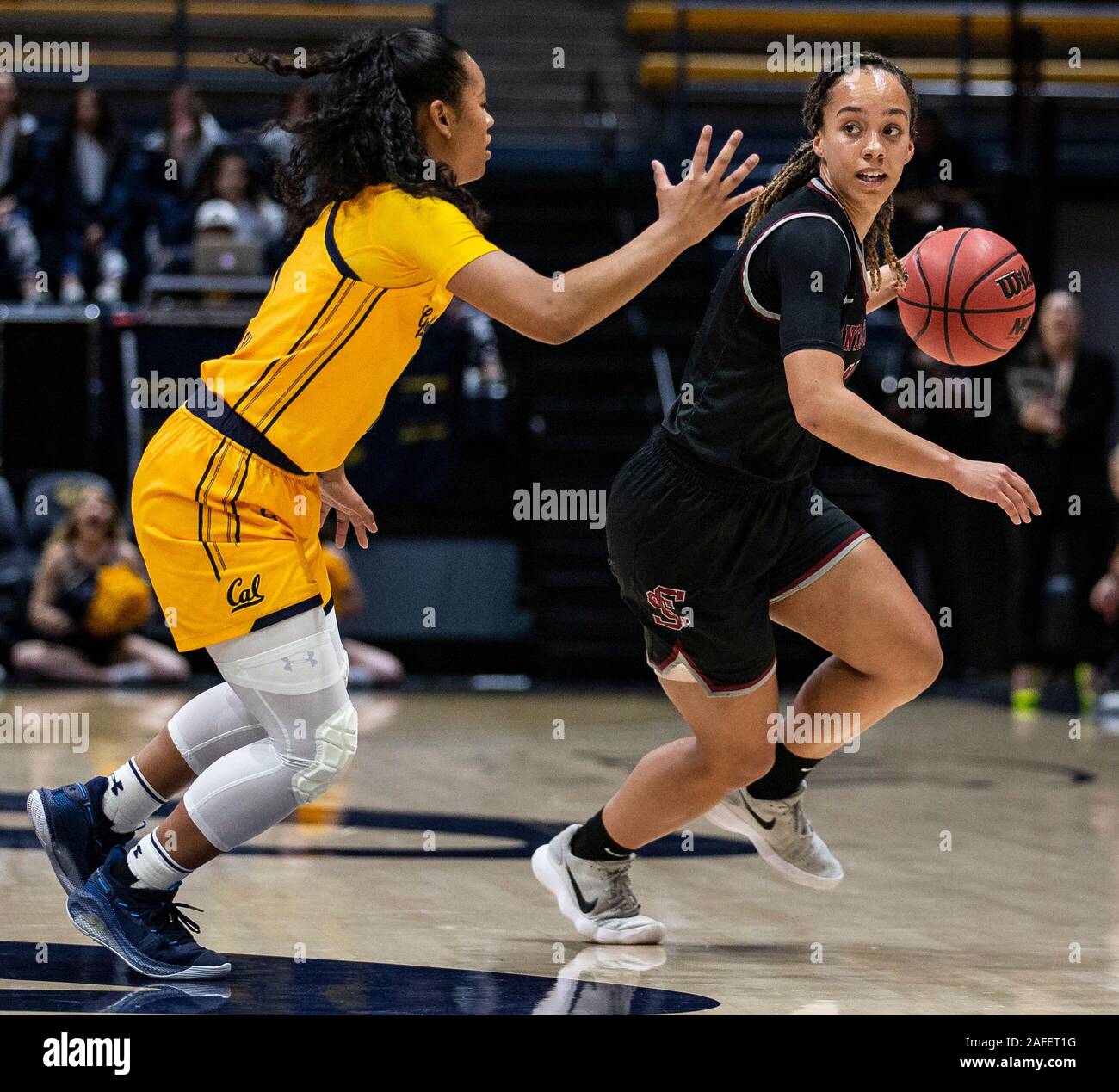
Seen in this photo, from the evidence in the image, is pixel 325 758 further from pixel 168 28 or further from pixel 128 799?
pixel 168 28

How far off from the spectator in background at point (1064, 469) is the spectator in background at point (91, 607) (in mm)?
4638

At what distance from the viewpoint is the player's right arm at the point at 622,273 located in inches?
116

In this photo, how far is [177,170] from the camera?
11.1 metres

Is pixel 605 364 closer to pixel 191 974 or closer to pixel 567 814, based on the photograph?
pixel 567 814

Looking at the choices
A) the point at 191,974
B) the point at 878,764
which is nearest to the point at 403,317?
the point at 191,974

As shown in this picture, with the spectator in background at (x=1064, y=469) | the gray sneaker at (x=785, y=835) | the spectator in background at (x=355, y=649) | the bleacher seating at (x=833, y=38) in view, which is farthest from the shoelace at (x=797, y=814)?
the bleacher seating at (x=833, y=38)

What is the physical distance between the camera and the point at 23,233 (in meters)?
11.0

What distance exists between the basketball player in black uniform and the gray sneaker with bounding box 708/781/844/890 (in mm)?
86

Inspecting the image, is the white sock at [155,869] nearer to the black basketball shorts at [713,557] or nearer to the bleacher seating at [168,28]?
the black basketball shorts at [713,557]

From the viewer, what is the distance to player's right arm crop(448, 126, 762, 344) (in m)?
2.94

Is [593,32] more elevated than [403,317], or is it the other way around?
[593,32]

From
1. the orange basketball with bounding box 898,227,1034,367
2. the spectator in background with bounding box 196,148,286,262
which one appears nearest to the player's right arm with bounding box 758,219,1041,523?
the orange basketball with bounding box 898,227,1034,367
